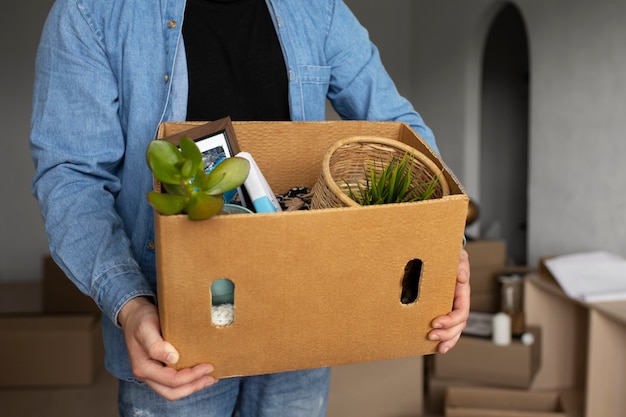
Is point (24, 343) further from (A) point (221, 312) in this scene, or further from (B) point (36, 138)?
(A) point (221, 312)

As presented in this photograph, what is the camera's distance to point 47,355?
2086mm

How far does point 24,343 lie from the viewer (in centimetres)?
208

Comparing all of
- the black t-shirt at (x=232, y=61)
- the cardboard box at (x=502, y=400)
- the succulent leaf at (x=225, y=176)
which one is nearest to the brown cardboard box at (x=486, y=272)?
the cardboard box at (x=502, y=400)

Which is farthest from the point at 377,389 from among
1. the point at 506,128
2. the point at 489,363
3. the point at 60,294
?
Answer: the point at 506,128

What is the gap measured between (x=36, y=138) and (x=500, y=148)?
458 cm

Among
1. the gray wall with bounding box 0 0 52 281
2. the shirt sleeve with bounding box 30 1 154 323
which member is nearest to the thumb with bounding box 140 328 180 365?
the shirt sleeve with bounding box 30 1 154 323

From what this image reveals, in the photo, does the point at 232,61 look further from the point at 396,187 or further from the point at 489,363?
the point at 489,363

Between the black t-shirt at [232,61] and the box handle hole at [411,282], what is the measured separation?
15.8 inches

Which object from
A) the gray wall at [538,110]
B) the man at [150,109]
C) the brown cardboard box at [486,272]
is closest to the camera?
the man at [150,109]

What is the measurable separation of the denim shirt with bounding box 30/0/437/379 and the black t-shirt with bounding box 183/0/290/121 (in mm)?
23

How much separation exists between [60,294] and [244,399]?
6.42 feet

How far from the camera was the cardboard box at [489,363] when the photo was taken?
222cm

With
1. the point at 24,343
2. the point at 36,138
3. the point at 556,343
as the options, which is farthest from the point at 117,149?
the point at 556,343

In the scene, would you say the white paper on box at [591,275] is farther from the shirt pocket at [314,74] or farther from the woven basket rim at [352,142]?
the woven basket rim at [352,142]
